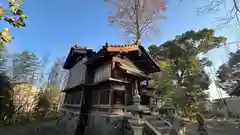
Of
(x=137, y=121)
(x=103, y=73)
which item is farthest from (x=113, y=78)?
(x=137, y=121)

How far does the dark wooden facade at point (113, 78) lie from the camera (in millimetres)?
8602

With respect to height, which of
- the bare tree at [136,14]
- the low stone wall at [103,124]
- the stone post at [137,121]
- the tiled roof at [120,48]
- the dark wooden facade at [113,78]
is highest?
the bare tree at [136,14]

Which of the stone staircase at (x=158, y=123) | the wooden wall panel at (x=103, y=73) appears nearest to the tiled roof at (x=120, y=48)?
the wooden wall panel at (x=103, y=73)

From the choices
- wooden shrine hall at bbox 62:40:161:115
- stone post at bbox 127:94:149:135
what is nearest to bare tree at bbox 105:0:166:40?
wooden shrine hall at bbox 62:40:161:115

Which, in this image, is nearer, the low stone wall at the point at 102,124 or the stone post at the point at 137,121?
the stone post at the point at 137,121

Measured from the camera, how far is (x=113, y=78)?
8.71m

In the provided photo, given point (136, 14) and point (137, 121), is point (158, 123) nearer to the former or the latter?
point (137, 121)

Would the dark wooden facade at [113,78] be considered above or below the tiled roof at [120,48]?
below

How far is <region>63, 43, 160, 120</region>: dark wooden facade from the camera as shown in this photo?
339 inches

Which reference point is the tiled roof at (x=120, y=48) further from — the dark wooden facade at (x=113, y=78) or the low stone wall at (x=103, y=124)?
the low stone wall at (x=103, y=124)


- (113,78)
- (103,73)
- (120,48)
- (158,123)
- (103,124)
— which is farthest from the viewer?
(103,73)

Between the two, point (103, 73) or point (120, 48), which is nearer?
point (120, 48)

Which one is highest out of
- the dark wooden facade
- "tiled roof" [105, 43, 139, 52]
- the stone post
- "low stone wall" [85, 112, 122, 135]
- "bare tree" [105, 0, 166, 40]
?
"bare tree" [105, 0, 166, 40]

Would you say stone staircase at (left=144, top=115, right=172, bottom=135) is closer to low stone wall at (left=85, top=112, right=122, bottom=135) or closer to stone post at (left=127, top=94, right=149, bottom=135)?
low stone wall at (left=85, top=112, right=122, bottom=135)
